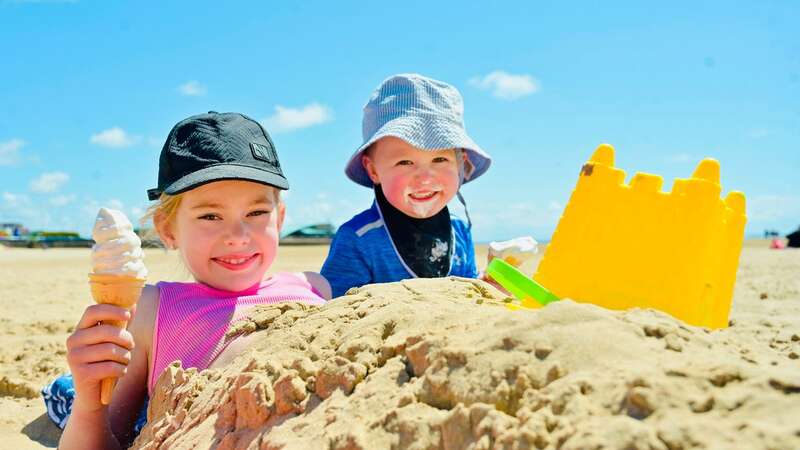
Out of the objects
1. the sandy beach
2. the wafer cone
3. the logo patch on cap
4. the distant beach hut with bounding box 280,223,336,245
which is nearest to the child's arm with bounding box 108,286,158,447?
the wafer cone

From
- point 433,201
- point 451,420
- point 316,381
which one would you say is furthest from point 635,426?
point 433,201

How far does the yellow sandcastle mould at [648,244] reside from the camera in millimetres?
1951

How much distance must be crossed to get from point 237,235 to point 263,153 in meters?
0.40

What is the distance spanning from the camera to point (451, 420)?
1267mm

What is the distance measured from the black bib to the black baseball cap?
3.67 ft

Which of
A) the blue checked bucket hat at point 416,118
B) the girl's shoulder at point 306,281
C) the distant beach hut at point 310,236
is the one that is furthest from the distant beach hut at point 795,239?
the girl's shoulder at point 306,281

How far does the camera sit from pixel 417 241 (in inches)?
155

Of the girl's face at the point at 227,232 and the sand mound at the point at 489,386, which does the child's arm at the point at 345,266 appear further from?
the sand mound at the point at 489,386

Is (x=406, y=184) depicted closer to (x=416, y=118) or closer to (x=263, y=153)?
(x=416, y=118)

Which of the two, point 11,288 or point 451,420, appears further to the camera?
point 11,288

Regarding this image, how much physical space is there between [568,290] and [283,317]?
0.89 m

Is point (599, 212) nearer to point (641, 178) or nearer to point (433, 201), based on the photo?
point (641, 178)

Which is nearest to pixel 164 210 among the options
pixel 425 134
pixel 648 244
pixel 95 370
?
pixel 95 370

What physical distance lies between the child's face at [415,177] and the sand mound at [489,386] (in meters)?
1.79
